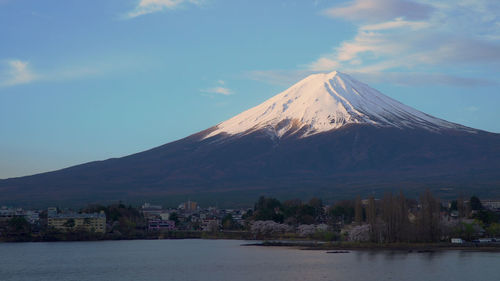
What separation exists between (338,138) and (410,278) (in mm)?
122925

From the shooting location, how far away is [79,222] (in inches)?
3494

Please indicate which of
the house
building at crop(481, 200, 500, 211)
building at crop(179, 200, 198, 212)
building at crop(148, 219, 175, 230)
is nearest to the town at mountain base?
building at crop(179, 200, 198, 212)

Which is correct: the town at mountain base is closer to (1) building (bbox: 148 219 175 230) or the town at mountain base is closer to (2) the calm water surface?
(1) building (bbox: 148 219 175 230)

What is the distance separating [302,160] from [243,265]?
108m

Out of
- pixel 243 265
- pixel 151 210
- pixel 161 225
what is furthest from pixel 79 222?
pixel 243 265

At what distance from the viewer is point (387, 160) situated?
6166 inches

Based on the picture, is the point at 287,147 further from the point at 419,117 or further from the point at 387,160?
the point at 419,117

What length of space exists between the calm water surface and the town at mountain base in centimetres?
6360

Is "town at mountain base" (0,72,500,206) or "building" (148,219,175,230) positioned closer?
"building" (148,219,175,230)

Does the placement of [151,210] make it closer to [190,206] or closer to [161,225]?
[190,206]

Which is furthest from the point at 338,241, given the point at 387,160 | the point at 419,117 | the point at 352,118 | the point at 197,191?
the point at 419,117

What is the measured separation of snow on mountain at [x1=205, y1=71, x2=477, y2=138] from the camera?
171 metres

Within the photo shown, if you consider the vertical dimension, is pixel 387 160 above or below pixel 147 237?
above

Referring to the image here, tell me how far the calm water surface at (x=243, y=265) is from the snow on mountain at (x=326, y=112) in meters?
106
